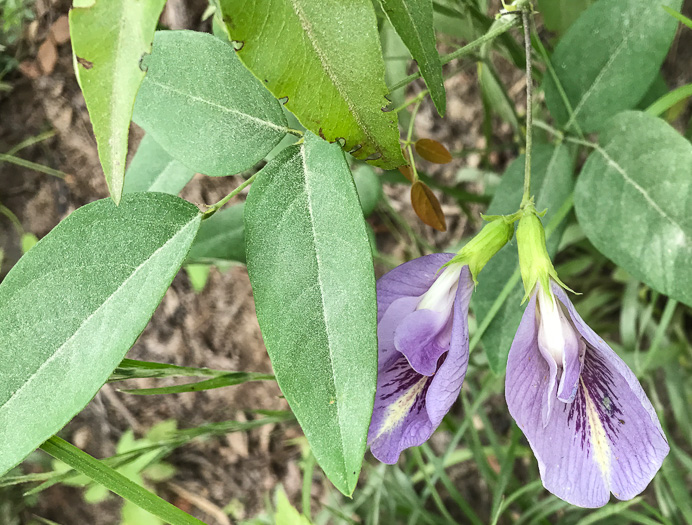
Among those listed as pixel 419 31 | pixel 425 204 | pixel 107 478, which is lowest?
pixel 107 478

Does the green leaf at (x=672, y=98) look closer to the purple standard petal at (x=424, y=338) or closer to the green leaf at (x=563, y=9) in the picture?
the green leaf at (x=563, y=9)

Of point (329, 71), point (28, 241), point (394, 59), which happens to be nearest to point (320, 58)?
point (329, 71)

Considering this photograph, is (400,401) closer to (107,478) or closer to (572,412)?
(572,412)

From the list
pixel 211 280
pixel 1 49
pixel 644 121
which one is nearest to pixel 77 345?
pixel 644 121

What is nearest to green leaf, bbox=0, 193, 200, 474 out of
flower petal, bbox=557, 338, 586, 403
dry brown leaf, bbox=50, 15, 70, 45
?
flower petal, bbox=557, 338, 586, 403

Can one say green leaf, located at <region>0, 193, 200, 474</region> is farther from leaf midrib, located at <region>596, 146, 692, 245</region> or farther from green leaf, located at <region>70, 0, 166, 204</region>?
leaf midrib, located at <region>596, 146, 692, 245</region>

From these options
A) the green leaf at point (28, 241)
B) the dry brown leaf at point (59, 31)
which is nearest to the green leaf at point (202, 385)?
the green leaf at point (28, 241)
